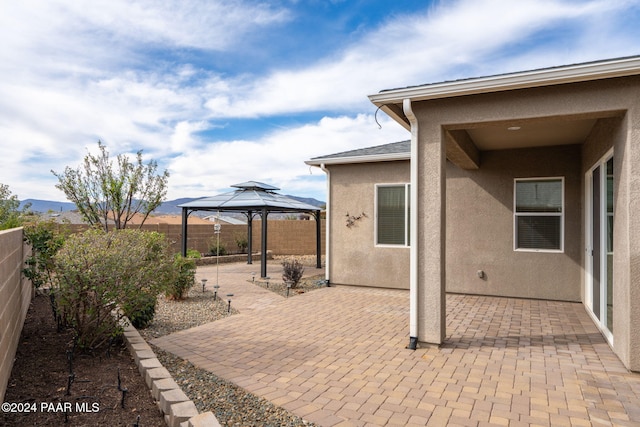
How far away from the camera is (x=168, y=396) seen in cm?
310

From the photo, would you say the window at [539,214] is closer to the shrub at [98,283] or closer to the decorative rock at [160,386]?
the shrub at [98,283]

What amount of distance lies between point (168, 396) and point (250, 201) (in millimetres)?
8888

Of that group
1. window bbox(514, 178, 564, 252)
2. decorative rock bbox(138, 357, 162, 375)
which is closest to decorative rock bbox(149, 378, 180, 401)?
decorative rock bbox(138, 357, 162, 375)

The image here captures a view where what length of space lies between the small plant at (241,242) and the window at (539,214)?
1215cm

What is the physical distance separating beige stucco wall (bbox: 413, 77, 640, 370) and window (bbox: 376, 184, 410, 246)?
3.94 m

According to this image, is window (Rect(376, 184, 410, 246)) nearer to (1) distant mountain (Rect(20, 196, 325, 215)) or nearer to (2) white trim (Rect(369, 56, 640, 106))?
(2) white trim (Rect(369, 56, 640, 106))

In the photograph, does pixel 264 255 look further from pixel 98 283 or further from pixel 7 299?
pixel 7 299

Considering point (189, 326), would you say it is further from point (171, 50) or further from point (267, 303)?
point (171, 50)

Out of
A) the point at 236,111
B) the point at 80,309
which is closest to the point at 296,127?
the point at 236,111

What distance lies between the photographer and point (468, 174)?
8453mm

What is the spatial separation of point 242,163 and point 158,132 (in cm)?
732

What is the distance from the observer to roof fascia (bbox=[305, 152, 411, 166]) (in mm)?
8680

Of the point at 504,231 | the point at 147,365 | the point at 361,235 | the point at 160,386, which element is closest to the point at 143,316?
the point at 147,365

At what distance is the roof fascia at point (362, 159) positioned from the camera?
868 cm
